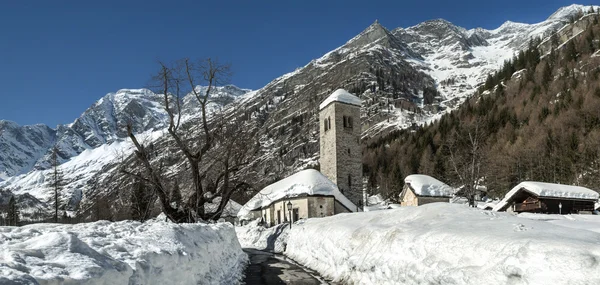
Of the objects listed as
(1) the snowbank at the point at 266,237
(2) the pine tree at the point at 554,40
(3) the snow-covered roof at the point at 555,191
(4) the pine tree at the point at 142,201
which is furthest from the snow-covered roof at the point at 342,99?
(2) the pine tree at the point at 554,40

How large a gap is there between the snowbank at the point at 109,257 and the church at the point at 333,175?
3273cm

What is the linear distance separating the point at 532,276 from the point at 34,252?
677 cm

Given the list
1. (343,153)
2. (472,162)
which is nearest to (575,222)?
(472,162)

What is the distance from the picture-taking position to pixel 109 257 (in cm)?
564

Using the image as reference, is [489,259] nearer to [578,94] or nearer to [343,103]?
[343,103]

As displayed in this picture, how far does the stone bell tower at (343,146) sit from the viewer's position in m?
51.9

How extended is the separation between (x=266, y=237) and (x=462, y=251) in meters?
32.0

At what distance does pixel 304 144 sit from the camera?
182 m

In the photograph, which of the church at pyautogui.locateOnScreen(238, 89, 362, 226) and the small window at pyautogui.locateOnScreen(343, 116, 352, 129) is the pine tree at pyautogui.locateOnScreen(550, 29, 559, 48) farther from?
the church at pyautogui.locateOnScreen(238, 89, 362, 226)

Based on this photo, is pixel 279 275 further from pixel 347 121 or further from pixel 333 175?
pixel 347 121

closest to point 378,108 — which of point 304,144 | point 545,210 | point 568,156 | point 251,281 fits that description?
point 304,144

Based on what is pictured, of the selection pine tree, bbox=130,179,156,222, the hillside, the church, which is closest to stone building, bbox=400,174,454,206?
the hillside

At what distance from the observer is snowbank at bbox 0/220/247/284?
4.41 metres

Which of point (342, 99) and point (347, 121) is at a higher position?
point (342, 99)
